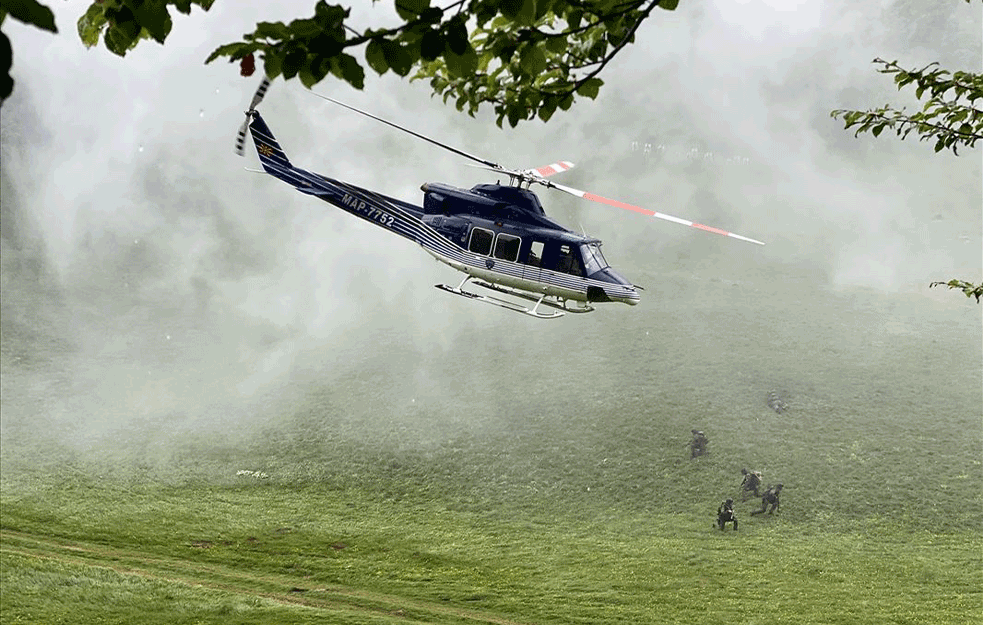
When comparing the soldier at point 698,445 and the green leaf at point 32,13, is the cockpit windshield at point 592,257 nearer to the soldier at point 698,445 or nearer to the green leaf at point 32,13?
the green leaf at point 32,13

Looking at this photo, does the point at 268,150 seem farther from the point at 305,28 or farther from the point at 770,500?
the point at 770,500

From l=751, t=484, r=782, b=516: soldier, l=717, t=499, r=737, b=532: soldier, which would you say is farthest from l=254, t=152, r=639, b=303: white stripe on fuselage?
l=751, t=484, r=782, b=516: soldier

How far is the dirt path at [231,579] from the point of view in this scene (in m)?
30.9

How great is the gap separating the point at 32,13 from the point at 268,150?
2202 cm

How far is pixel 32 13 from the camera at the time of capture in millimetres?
2135

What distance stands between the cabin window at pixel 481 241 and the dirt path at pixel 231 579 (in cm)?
1370

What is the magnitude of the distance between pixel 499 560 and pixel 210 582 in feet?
34.5

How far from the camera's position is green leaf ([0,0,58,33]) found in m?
2.11

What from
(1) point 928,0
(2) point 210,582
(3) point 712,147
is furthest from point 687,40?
(2) point 210,582

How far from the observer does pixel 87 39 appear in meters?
5.15

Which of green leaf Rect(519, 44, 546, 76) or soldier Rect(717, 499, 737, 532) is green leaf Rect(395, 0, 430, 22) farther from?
soldier Rect(717, 499, 737, 532)

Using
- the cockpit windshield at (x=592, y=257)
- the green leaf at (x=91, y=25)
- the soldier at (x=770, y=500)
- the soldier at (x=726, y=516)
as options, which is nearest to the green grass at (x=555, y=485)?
the soldier at (x=770, y=500)

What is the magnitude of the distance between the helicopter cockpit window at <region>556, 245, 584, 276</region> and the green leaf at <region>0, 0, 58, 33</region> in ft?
65.2

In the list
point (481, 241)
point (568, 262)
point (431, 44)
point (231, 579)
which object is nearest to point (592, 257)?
point (568, 262)
